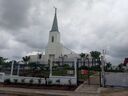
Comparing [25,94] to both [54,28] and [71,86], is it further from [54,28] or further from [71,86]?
[54,28]

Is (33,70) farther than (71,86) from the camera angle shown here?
Yes

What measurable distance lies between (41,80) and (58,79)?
165 centimetres

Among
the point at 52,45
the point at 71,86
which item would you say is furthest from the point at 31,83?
the point at 52,45

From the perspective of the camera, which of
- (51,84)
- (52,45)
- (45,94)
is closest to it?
(45,94)

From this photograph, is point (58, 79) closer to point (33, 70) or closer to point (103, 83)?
point (103, 83)

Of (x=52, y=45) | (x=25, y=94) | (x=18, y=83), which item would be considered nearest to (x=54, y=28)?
(x=52, y=45)

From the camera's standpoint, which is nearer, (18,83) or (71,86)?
(71,86)

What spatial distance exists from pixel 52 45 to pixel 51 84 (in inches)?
2780

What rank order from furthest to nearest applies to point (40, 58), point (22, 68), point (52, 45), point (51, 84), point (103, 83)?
point (52, 45), point (40, 58), point (22, 68), point (51, 84), point (103, 83)

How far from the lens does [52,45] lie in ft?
290

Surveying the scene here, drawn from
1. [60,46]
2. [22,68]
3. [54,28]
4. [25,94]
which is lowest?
[25,94]

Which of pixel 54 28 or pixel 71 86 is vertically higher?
pixel 54 28

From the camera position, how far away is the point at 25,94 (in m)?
12.7

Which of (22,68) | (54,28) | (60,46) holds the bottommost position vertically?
(22,68)
